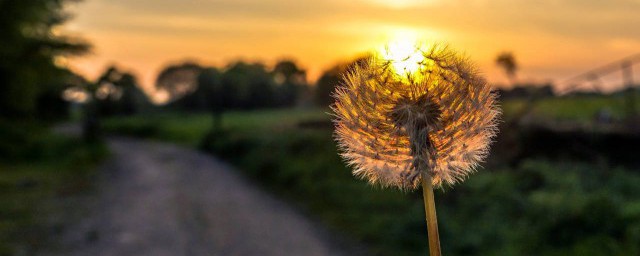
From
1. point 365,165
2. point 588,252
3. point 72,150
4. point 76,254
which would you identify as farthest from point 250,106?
point 365,165

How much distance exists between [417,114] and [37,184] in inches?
1060

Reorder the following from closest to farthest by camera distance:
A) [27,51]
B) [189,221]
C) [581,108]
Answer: [189,221]
[581,108]
[27,51]

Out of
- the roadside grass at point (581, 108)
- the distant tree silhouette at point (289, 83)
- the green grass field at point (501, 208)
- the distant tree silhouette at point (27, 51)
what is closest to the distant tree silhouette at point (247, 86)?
the distant tree silhouette at point (289, 83)

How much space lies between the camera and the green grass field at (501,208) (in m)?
11.1

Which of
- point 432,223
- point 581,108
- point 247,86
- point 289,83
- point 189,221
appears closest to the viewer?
point 432,223

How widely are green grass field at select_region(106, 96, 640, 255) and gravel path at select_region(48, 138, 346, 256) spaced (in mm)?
990

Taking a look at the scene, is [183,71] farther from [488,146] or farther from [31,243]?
[488,146]

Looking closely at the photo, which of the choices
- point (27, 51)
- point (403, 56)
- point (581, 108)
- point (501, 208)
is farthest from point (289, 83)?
point (403, 56)

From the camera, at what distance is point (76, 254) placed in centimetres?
1438

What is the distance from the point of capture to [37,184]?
26609mm

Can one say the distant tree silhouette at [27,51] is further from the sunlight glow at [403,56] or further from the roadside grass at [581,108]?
the sunlight glow at [403,56]

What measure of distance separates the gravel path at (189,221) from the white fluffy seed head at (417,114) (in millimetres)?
11760

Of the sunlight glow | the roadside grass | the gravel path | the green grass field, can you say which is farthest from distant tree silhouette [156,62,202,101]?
the sunlight glow

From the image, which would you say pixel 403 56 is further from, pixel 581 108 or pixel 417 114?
pixel 581 108
